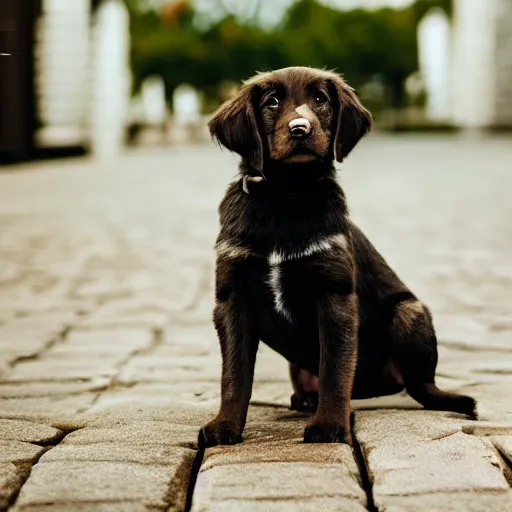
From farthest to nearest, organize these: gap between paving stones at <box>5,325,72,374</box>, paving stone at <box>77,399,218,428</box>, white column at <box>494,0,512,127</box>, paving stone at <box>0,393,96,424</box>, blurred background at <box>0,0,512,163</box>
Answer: white column at <box>494,0,512,127</box> → blurred background at <box>0,0,512,163</box> → gap between paving stones at <box>5,325,72,374</box> → paving stone at <box>0,393,96,424</box> → paving stone at <box>77,399,218,428</box>

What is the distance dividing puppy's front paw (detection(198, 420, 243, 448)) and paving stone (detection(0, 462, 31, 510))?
48 centimetres

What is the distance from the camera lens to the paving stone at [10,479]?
2397 mm

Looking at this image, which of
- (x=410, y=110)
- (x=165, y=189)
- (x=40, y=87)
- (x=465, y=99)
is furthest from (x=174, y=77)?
(x=165, y=189)

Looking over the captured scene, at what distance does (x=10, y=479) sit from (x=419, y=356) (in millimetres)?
1321

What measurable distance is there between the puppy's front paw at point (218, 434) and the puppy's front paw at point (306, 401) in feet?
1.67

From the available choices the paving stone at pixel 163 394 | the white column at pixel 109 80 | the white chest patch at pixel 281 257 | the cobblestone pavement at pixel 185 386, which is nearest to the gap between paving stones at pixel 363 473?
the cobblestone pavement at pixel 185 386

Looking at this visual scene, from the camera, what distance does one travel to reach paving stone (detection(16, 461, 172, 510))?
2.37 m

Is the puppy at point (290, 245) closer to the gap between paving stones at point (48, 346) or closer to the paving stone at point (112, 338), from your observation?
the gap between paving stones at point (48, 346)

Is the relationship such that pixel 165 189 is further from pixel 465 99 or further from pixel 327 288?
pixel 465 99

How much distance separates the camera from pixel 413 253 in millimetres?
7137

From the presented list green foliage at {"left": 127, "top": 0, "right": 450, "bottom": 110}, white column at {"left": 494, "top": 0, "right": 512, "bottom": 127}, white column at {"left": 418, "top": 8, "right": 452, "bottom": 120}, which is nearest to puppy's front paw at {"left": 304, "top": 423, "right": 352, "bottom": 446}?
white column at {"left": 494, "top": 0, "right": 512, "bottom": 127}

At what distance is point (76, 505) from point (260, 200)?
1.07 meters

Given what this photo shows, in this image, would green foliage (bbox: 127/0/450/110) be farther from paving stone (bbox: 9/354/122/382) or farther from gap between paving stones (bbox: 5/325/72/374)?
paving stone (bbox: 9/354/122/382)

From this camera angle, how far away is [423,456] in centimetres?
266
